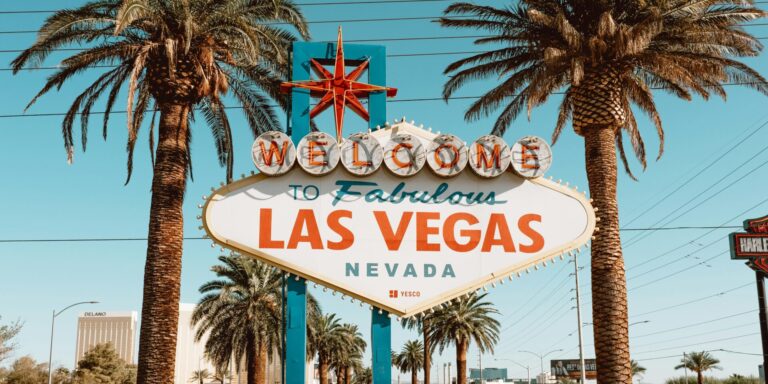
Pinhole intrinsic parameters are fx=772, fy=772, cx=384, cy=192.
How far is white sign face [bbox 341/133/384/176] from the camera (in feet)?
50.3

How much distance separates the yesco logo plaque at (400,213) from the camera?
14836 mm

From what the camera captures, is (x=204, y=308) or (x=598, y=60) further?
(x=204, y=308)

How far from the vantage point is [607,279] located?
20.4 metres

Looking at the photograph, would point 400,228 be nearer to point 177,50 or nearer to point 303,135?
point 303,135

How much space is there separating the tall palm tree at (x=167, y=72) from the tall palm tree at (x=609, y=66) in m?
6.09

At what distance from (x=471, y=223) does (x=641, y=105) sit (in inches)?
461

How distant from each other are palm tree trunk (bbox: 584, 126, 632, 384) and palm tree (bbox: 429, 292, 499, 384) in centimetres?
3328

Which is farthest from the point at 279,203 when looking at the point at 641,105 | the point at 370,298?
the point at 641,105

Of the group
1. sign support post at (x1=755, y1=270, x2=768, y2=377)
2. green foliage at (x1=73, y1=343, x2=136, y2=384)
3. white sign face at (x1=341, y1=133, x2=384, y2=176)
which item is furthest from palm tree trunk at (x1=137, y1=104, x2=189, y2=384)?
green foliage at (x1=73, y1=343, x2=136, y2=384)

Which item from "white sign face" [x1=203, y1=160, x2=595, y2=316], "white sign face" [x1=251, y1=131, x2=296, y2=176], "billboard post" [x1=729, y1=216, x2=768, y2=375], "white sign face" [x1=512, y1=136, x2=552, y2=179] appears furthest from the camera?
"billboard post" [x1=729, y1=216, x2=768, y2=375]

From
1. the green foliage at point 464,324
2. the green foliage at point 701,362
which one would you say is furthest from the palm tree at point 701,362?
the green foliage at point 464,324

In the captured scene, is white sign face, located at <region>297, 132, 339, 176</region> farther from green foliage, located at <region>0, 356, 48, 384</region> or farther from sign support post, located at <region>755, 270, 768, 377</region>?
green foliage, located at <region>0, 356, 48, 384</region>

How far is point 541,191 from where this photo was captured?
15.8 metres

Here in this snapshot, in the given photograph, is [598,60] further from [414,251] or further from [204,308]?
[204,308]
